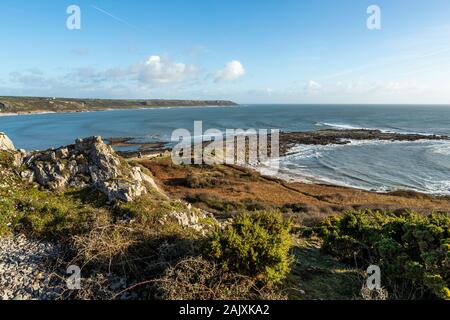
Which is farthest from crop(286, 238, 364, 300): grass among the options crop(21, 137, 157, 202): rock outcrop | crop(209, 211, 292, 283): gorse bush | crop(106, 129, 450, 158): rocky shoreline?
crop(106, 129, 450, 158): rocky shoreline

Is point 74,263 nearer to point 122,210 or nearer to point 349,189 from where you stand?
point 122,210

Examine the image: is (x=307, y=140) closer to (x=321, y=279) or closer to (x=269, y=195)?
(x=269, y=195)

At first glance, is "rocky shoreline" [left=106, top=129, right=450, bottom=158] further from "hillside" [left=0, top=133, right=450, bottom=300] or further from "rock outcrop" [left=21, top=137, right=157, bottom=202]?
"hillside" [left=0, top=133, right=450, bottom=300]

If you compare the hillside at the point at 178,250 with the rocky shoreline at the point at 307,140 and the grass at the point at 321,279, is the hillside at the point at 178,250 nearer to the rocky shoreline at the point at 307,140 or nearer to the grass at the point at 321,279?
the grass at the point at 321,279

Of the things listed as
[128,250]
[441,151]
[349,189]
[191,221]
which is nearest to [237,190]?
[349,189]

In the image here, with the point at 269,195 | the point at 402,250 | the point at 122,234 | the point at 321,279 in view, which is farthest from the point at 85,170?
the point at 269,195

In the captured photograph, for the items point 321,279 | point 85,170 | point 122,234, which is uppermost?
point 85,170
